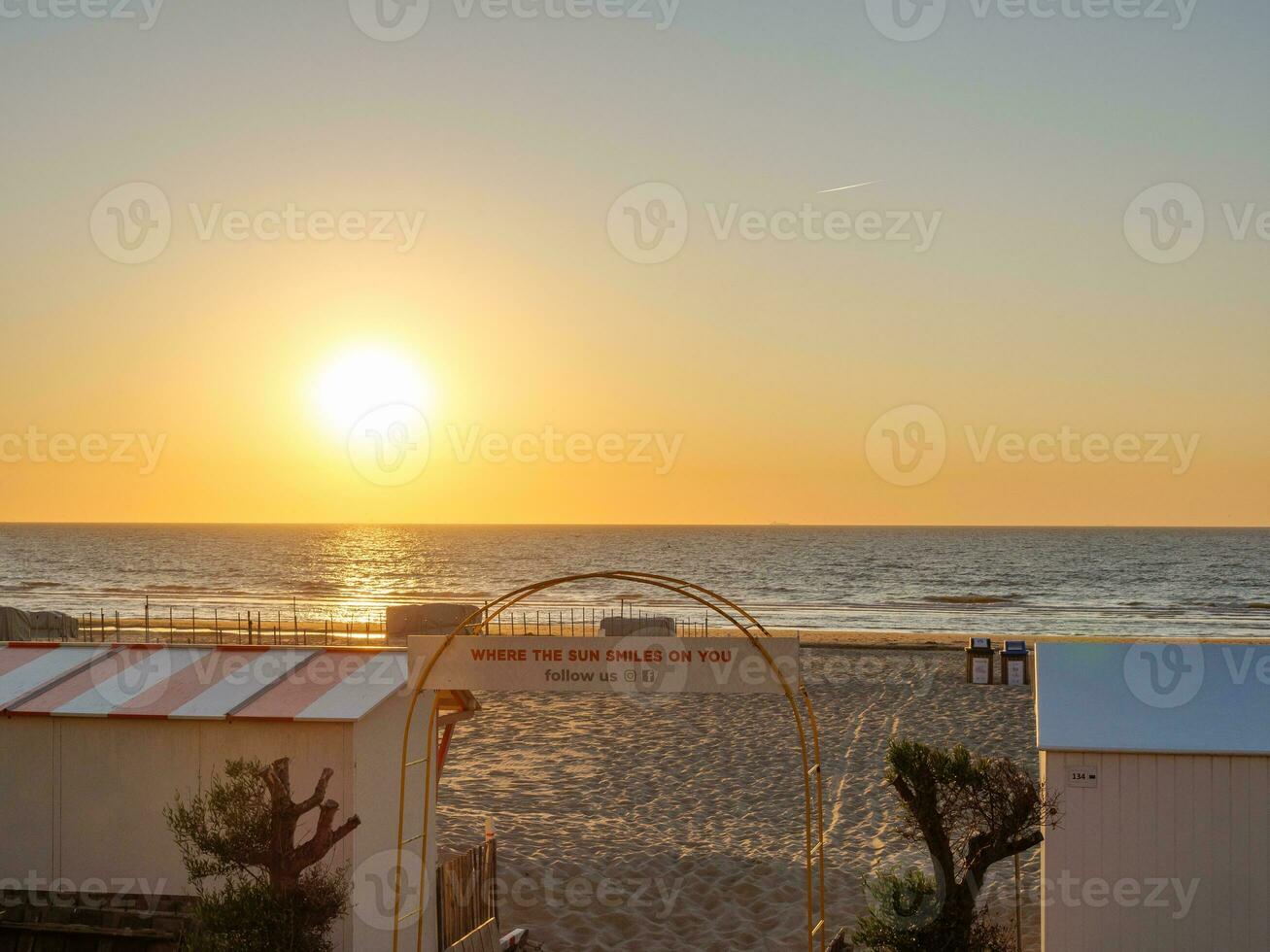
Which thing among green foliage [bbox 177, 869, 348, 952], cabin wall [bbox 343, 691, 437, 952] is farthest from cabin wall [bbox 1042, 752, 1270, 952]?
green foliage [bbox 177, 869, 348, 952]

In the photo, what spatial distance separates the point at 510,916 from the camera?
12.2 m

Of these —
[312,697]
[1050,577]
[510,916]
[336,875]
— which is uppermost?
[1050,577]

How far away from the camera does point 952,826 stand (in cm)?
913

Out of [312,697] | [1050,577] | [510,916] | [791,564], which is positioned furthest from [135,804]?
[791,564]

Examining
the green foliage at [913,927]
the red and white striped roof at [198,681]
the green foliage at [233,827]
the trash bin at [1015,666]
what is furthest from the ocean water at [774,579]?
the green foliage at [233,827]

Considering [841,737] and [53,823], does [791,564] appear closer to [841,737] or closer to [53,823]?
[841,737]

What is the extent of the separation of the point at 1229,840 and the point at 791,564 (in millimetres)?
98812

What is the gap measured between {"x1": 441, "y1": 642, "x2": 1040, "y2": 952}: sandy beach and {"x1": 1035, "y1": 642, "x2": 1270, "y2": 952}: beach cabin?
196 centimetres

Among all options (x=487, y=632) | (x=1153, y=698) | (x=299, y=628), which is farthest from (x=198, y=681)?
(x=299, y=628)

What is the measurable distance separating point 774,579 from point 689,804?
247 ft

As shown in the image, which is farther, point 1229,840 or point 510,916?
point 510,916

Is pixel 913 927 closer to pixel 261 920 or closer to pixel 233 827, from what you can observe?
pixel 261 920

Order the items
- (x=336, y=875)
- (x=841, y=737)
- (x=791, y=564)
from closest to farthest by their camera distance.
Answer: (x=336, y=875)
(x=841, y=737)
(x=791, y=564)

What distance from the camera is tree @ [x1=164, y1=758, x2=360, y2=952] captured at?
8148 millimetres
